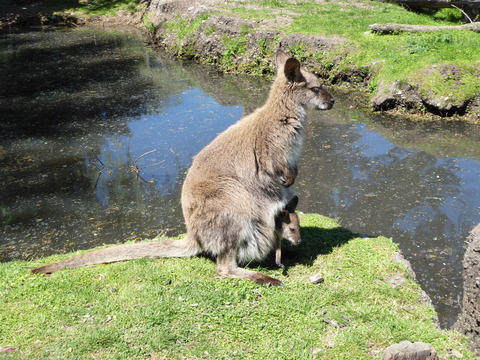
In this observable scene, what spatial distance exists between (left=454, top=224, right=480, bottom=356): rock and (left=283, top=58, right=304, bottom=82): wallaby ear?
2.34m

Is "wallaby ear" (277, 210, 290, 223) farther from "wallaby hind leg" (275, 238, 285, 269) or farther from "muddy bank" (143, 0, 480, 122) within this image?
"muddy bank" (143, 0, 480, 122)

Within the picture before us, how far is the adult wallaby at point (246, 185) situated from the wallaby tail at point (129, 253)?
0.01 m

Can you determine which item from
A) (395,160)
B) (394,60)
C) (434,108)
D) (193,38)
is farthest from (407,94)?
(193,38)

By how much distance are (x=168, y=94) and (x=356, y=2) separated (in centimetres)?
962

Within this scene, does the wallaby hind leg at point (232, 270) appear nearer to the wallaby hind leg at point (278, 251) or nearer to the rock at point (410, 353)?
the wallaby hind leg at point (278, 251)

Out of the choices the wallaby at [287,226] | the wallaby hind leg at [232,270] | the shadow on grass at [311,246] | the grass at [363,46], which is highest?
the grass at [363,46]

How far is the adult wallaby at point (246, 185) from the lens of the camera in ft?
17.1

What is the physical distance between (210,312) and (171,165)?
18.5 ft

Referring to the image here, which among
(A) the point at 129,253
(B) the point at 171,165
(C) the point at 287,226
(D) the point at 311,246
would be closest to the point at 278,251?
(C) the point at 287,226

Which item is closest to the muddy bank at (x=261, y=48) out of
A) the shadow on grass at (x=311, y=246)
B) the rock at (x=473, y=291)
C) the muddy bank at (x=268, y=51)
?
the muddy bank at (x=268, y=51)

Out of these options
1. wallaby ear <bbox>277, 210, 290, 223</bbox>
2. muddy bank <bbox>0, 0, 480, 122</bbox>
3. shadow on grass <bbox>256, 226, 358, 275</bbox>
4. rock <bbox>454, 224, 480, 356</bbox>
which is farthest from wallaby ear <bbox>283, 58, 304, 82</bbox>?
muddy bank <bbox>0, 0, 480, 122</bbox>

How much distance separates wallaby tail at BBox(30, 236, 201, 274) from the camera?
209 inches

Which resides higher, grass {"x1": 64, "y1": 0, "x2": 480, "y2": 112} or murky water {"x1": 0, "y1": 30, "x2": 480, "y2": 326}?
grass {"x1": 64, "y1": 0, "x2": 480, "y2": 112}

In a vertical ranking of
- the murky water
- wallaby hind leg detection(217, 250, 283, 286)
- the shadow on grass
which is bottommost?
the murky water
